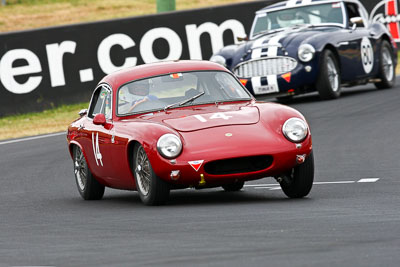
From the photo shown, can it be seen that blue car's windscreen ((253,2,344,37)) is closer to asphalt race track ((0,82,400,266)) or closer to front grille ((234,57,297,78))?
front grille ((234,57,297,78))

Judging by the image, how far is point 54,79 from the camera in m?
20.5

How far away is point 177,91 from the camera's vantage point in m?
10.0

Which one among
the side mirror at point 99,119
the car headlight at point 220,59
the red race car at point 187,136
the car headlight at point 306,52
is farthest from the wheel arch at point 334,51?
the side mirror at point 99,119

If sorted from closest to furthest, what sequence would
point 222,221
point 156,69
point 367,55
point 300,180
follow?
point 222,221
point 300,180
point 156,69
point 367,55

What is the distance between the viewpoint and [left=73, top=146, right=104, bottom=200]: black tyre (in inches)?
421

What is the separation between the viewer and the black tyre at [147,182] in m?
8.99

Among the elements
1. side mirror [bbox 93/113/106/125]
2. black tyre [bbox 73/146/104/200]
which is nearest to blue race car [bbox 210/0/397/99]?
black tyre [bbox 73/146/104/200]

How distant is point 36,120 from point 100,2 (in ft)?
80.0

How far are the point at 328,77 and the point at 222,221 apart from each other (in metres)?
10.8

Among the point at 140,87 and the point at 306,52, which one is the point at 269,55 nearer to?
the point at 306,52

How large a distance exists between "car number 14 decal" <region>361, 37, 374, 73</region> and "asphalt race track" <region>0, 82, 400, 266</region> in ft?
18.3

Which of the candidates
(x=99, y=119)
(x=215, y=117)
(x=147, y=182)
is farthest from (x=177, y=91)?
(x=147, y=182)

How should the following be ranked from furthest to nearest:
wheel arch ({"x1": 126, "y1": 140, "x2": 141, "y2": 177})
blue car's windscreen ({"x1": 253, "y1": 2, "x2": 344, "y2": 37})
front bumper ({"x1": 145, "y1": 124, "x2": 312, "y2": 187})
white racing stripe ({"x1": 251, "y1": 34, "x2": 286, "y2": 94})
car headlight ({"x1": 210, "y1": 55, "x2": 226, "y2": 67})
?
blue car's windscreen ({"x1": 253, "y1": 2, "x2": 344, "y2": 37}) → car headlight ({"x1": 210, "y1": 55, "x2": 226, "y2": 67}) → white racing stripe ({"x1": 251, "y1": 34, "x2": 286, "y2": 94}) → wheel arch ({"x1": 126, "y1": 140, "x2": 141, "y2": 177}) → front bumper ({"x1": 145, "y1": 124, "x2": 312, "y2": 187})

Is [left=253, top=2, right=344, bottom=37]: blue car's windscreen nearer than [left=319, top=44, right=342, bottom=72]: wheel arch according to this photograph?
No
